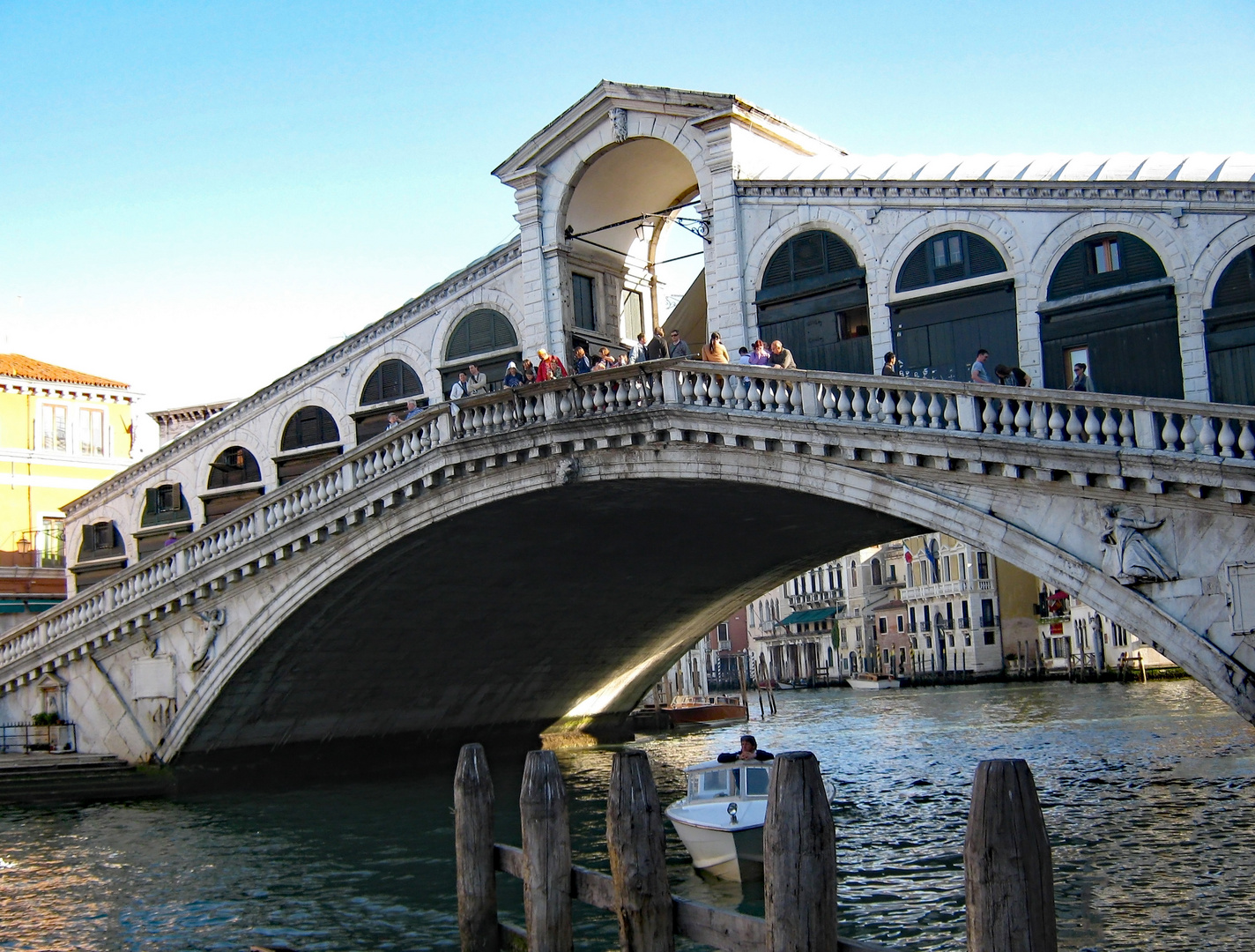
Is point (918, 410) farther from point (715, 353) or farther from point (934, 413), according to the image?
point (715, 353)

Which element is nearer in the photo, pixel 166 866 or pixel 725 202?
pixel 166 866

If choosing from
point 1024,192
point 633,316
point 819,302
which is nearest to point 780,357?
point 819,302

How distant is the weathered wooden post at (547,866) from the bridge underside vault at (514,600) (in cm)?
989

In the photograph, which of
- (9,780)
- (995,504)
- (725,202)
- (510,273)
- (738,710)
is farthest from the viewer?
(738,710)

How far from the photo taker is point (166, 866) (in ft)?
51.7

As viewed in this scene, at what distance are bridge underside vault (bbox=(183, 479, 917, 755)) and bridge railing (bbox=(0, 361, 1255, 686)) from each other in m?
1.30

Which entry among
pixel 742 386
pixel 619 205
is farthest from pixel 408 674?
pixel 742 386

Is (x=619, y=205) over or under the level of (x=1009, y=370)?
over

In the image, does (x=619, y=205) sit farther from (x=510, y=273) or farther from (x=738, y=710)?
(x=738, y=710)

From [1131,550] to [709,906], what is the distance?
27.9 feet

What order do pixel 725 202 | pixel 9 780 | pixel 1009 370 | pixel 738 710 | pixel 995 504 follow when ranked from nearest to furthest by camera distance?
→ pixel 995 504, pixel 1009 370, pixel 725 202, pixel 9 780, pixel 738 710

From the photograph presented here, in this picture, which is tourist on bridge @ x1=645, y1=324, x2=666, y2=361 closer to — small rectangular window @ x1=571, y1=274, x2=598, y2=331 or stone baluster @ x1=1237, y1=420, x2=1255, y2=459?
small rectangular window @ x1=571, y1=274, x2=598, y2=331

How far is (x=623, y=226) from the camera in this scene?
24.3 metres

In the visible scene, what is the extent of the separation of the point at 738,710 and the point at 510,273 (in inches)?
872
